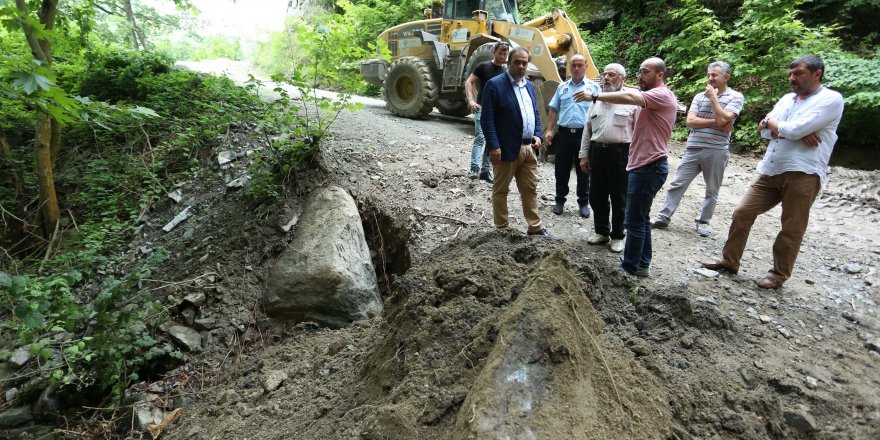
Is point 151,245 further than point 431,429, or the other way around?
point 151,245

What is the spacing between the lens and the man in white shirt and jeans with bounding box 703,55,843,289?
10.7 ft

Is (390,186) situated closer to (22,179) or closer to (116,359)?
(116,359)

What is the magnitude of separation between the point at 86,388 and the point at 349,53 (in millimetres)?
3705

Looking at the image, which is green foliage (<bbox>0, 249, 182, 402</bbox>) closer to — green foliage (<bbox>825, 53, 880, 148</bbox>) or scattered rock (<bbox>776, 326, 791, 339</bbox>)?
scattered rock (<bbox>776, 326, 791, 339</bbox>)

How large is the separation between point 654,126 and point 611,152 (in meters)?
0.56

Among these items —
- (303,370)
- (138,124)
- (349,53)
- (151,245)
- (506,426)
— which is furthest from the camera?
(138,124)

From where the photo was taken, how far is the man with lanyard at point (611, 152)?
4.06 metres

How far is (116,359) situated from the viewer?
3412 millimetres

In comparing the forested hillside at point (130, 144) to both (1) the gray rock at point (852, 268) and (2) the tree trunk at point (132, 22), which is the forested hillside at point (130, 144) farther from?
(2) the tree trunk at point (132, 22)

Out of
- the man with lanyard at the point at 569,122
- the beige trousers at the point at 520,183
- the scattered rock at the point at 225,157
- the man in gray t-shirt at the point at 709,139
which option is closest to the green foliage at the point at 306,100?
the scattered rock at the point at 225,157

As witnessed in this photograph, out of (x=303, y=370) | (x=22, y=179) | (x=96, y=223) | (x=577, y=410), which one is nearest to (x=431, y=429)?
(x=577, y=410)

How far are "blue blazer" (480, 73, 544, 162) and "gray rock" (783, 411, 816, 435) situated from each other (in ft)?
8.55

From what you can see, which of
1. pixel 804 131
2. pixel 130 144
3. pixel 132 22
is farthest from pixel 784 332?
pixel 132 22

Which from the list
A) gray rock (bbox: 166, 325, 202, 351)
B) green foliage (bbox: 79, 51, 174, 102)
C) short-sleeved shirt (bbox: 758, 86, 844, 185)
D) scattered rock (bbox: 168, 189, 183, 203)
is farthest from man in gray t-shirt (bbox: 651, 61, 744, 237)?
green foliage (bbox: 79, 51, 174, 102)
